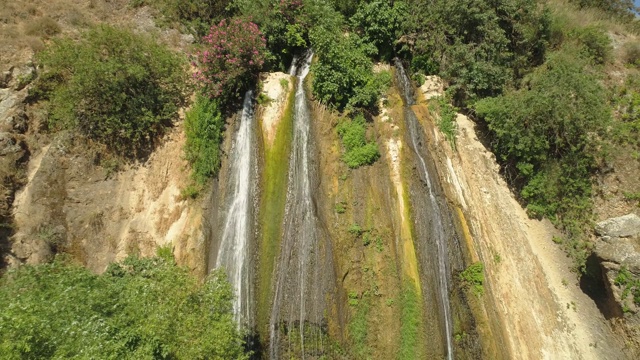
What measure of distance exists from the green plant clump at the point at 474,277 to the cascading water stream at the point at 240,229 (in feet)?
23.0

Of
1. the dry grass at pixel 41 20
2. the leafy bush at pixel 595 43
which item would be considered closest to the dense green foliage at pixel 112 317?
the dry grass at pixel 41 20

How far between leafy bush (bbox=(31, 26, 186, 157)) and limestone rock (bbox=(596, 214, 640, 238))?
55.2 ft

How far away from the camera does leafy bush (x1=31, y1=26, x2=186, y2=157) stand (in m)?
14.6

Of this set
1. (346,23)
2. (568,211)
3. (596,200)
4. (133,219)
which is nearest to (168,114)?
(133,219)

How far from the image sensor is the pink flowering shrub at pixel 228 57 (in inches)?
603

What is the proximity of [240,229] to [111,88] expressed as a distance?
7703 millimetres

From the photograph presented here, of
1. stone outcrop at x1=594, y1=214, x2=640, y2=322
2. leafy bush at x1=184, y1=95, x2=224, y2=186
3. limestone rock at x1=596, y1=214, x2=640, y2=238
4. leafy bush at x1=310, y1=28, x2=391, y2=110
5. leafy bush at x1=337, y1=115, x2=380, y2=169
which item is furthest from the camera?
leafy bush at x1=310, y1=28, x2=391, y2=110

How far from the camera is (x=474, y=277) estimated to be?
12.2 m

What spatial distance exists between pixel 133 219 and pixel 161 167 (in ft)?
7.38

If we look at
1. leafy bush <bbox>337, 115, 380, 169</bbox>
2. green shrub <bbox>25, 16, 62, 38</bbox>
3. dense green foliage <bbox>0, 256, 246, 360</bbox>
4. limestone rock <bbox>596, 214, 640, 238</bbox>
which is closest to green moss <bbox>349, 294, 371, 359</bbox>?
dense green foliage <bbox>0, 256, 246, 360</bbox>

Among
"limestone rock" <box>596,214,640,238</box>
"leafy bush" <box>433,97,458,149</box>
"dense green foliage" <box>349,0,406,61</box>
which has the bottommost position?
"limestone rock" <box>596,214,640,238</box>

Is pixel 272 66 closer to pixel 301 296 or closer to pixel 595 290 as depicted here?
pixel 301 296

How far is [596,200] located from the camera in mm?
14523

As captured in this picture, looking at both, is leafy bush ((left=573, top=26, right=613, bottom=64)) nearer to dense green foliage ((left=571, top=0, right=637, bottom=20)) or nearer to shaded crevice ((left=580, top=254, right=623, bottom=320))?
dense green foliage ((left=571, top=0, right=637, bottom=20))
